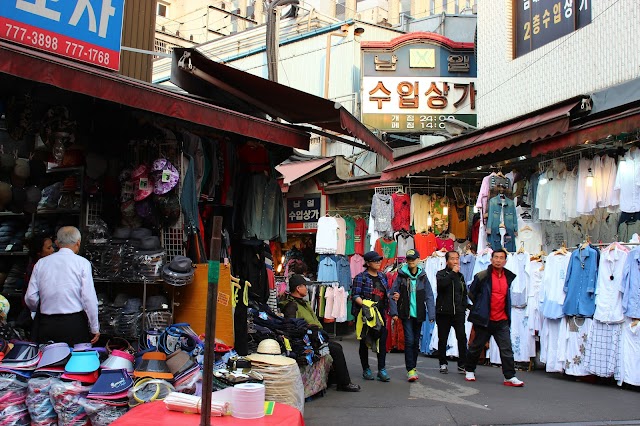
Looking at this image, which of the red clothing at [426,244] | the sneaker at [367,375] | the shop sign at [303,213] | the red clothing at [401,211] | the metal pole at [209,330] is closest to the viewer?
the metal pole at [209,330]

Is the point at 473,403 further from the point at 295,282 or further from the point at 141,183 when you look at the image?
the point at 141,183

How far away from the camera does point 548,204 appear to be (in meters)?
11.9

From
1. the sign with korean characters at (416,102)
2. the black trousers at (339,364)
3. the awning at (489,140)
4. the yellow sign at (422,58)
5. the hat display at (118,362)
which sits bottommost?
the black trousers at (339,364)

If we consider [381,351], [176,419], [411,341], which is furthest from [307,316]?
[176,419]

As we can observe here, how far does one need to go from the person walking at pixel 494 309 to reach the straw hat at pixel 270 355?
399 cm

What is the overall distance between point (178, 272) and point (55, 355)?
1.68 m

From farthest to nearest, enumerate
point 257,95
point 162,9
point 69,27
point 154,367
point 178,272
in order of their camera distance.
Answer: point 162,9 → point 257,95 → point 178,272 → point 69,27 → point 154,367

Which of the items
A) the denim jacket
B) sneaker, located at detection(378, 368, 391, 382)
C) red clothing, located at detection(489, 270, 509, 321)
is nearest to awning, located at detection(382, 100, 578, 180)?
the denim jacket

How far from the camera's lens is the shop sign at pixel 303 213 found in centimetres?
1953

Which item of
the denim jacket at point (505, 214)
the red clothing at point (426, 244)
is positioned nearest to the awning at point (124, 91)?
the denim jacket at point (505, 214)

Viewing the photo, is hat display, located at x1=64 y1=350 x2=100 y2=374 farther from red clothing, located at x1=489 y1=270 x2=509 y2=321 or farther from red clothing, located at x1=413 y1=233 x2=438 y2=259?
red clothing, located at x1=413 y1=233 x2=438 y2=259

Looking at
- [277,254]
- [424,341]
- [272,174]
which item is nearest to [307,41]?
[277,254]

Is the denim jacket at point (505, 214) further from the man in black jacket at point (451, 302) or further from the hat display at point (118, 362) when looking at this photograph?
the hat display at point (118, 362)

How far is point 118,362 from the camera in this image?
5.90 m
